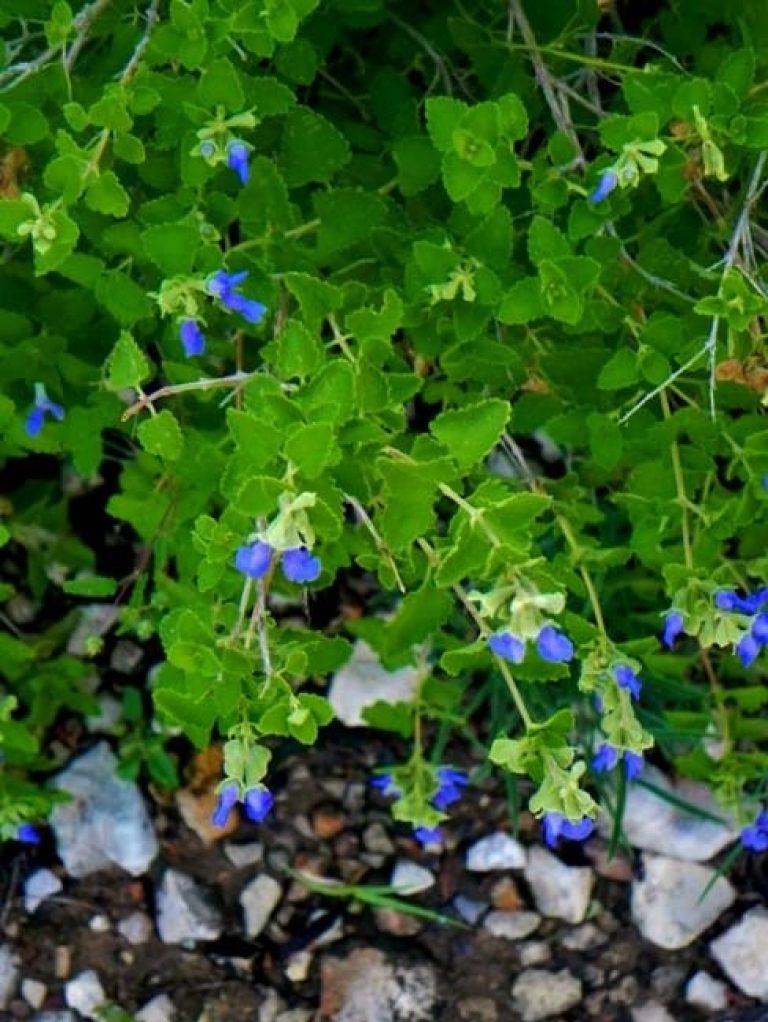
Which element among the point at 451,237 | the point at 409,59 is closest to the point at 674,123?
the point at 451,237

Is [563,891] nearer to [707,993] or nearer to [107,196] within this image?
[707,993]

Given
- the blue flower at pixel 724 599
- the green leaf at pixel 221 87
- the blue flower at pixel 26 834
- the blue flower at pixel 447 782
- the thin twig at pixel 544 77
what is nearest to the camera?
the green leaf at pixel 221 87

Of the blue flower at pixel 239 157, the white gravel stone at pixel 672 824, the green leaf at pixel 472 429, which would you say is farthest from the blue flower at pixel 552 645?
the white gravel stone at pixel 672 824

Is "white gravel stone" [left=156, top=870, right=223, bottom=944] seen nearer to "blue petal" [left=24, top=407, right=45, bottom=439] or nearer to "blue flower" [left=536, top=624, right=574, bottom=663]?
"blue petal" [left=24, top=407, right=45, bottom=439]

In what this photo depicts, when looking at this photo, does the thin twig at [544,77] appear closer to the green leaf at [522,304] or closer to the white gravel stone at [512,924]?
the green leaf at [522,304]

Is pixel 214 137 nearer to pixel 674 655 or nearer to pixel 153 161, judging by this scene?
pixel 153 161

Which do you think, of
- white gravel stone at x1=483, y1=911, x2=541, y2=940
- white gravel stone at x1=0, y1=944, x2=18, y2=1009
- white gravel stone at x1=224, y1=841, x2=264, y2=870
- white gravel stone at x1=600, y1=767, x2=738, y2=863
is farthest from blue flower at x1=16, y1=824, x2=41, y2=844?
white gravel stone at x1=600, y1=767, x2=738, y2=863
